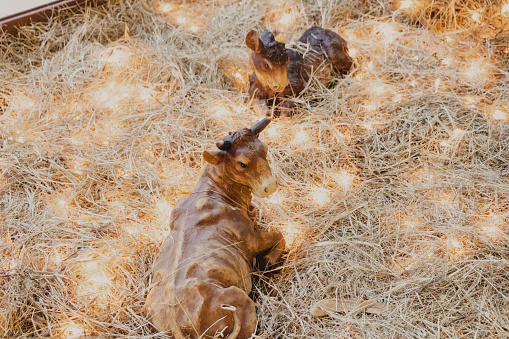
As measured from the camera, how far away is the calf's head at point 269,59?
4.04m

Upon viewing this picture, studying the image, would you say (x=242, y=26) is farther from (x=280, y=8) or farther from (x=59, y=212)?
(x=59, y=212)

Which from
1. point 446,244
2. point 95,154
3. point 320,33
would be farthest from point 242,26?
point 446,244

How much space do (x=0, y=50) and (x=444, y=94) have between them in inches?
187

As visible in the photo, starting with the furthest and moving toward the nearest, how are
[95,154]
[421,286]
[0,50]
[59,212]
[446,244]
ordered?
[0,50]
[95,154]
[59,212]
[446,244]
[421,286]

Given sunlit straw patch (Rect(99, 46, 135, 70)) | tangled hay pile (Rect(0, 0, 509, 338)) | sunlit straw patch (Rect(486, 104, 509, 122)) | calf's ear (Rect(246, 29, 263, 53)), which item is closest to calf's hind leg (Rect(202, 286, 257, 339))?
tangled hay pile (Rect(0, 0, 509, 338))

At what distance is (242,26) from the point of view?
539 centimetres

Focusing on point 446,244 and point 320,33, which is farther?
point 320,33

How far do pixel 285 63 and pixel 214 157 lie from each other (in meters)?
1.55

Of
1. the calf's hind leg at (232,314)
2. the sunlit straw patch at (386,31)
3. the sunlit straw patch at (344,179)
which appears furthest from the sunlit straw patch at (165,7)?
the calf's hind leg at (232,314)

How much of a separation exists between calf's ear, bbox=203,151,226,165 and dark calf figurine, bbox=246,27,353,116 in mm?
1412

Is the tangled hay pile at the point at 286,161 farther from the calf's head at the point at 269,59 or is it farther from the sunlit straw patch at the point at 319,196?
the calf's head at the point at 269,59

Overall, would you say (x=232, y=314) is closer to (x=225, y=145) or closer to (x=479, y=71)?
(x=225, y=145)

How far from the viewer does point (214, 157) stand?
116 inches

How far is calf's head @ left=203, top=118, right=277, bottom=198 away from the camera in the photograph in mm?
2926
